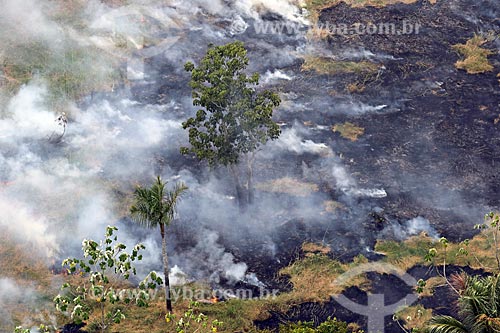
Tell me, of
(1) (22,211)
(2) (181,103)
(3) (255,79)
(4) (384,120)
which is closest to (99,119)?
(2) (181,103)

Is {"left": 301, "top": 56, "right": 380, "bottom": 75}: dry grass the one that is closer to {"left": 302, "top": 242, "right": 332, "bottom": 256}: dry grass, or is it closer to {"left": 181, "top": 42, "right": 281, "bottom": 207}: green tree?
{"left": 181, "top": 42, "right": 281, "bottom": 207}: green tree

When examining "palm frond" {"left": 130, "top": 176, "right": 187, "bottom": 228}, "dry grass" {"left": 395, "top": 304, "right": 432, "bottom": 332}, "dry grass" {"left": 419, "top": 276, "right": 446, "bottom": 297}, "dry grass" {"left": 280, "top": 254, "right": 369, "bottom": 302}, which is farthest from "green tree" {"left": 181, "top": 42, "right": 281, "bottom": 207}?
"dry grass" {"left": 395, "top": 304, "right": 432, "bottom": 332}

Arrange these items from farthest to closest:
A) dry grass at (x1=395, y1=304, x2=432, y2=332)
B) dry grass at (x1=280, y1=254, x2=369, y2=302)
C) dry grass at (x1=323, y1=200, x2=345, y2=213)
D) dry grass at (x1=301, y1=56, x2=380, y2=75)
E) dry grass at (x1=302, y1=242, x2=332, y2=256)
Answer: dry grass at (x1=301, y1=56, x2=380, y2=75)
dry grass at (x1=323, y1=200, x2=345, y2=213)
dry grass at (x1=302, y1=242, x2=332, y2=256)
dry grass at (x1=280, y1=254, x2=369, y2=302)
dry grass at (x1=395, y1=304, x2=432, y2=332)

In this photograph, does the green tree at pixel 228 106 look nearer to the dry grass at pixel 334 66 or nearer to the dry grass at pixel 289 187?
the dry grass at pixel 289 187

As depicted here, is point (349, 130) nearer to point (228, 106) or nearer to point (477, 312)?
A: point (228, 106)

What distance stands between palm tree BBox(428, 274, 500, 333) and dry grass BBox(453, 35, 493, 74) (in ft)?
93.7

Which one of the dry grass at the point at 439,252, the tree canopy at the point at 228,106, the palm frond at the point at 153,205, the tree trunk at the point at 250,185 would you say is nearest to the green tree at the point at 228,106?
the tree canopy at the point at 228,106

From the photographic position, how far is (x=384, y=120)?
135 ft

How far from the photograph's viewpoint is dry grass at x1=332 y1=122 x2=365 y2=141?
3988cm

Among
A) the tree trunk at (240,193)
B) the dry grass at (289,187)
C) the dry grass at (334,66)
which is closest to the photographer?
the tree trunk at (240,193)

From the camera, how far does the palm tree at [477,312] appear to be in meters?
18.5

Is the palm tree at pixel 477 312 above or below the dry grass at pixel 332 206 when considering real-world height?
above

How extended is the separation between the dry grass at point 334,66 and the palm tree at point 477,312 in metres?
27.3

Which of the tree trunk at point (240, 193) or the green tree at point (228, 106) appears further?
the tree trunk at point (240, 193)
